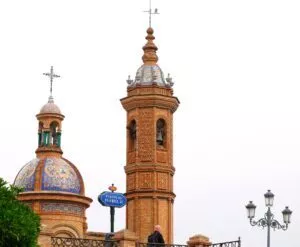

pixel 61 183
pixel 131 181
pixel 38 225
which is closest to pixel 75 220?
pixel 61 183

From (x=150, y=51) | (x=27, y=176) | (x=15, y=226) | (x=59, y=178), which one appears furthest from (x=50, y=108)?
(x=15, y=226)

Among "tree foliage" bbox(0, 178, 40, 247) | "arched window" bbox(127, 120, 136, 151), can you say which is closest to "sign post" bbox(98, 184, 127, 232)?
"tree foliage" bbox(0, 178, 40, 247)

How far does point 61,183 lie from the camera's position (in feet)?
152

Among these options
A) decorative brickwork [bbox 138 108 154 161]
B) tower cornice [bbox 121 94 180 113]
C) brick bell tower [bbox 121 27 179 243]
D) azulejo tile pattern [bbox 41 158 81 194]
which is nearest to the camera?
azulejo tile pattern [bbox 41 158 81 194]

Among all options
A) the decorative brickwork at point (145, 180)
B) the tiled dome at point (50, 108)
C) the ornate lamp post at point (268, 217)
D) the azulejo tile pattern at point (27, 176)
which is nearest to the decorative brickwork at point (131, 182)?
the decorative brickwork at point (145, 180)

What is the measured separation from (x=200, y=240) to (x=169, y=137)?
60.9 ft

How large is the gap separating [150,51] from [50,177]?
881cm

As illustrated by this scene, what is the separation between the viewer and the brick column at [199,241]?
107ft

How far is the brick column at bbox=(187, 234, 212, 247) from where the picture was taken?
107 feet

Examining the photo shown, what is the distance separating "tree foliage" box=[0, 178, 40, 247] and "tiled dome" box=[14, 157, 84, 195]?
61.1 ft

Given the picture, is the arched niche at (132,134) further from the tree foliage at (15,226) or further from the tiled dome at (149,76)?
the tree foliage at (15,226)

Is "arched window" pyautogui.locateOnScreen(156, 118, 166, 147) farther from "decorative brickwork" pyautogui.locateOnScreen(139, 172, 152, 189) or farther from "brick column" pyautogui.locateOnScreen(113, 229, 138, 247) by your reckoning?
"brick column" pyautogui.locateOnScreen(113, 229, 138, 247)

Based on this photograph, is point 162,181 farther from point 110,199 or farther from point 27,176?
point 110,199

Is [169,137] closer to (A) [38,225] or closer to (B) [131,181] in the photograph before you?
(B) [131,181]
